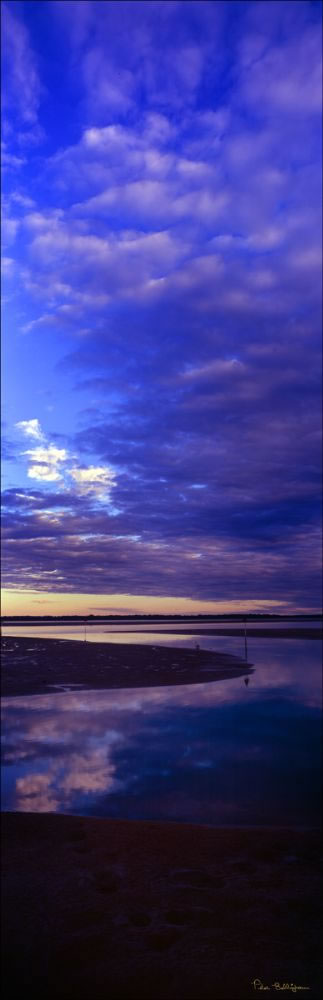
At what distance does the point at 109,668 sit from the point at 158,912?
105 feet

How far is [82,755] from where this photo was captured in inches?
672

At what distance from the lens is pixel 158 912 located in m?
7.91

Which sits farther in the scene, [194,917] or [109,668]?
[109,668]

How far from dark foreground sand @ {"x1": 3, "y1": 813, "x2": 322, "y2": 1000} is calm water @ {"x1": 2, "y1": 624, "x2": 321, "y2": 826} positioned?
5.16 ft

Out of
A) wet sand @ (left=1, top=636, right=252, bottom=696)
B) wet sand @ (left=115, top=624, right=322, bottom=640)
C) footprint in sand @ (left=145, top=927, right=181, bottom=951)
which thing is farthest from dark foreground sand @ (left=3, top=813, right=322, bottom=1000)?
wet sand @ (left=115, top=624, right=322, bottom=640)

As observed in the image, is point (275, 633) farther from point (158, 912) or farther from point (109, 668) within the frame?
point (158, 912)

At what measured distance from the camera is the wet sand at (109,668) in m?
32.5

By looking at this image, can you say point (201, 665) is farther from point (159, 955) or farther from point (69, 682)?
point (159, 955)

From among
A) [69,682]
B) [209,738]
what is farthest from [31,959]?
[69,682]

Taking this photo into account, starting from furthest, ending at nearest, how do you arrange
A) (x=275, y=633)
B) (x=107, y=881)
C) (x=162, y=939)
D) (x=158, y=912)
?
(x=275, y=633), (x=107, y=881), (x=158, y=912), (x=162, y=939)

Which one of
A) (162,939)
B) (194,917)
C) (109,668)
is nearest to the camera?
(162,939)

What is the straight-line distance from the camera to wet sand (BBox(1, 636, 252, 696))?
32469 mm

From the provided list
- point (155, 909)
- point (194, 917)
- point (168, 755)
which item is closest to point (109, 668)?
point (168, 755)

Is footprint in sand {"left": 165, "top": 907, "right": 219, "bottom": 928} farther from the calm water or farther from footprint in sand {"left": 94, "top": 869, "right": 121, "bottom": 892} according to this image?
the calm water
